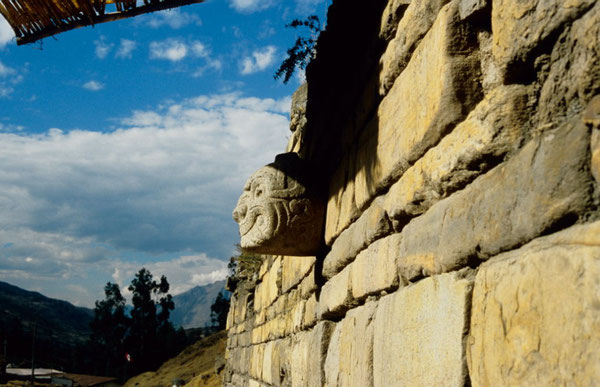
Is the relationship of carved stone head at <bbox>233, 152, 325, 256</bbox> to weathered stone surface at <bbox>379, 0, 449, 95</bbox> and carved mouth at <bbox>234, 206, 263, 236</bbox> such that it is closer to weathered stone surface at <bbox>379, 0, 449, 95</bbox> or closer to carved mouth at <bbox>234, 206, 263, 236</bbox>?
carved mouth at <bbox>234, 206, 263, 236</bbox>

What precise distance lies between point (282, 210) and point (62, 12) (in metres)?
2.31

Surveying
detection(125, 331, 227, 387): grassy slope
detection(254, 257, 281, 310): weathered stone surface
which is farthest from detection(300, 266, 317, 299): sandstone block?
detection(125, 331, 227, 387): grassy slope

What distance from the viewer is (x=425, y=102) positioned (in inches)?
77.7

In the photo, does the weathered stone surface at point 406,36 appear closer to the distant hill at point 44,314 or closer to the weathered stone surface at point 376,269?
the weathered stone surface at point 376,269

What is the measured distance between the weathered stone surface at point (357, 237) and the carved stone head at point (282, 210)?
262 mm

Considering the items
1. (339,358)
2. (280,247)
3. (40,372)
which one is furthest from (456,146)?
(40,372)

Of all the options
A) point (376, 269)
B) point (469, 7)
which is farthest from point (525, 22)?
point (376, 269)

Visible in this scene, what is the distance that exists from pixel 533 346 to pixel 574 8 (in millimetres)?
766

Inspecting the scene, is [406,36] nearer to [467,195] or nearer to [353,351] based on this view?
[467,195]

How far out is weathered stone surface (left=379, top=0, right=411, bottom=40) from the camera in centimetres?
237

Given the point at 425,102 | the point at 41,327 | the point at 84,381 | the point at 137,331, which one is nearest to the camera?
the point at 425,102

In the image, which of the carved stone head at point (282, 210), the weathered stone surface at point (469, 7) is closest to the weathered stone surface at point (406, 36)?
the weathered stone surface at point (469, 7)

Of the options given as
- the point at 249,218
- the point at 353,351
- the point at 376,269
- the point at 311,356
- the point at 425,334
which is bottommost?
the point at 311,356

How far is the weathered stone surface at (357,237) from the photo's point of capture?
248cm
